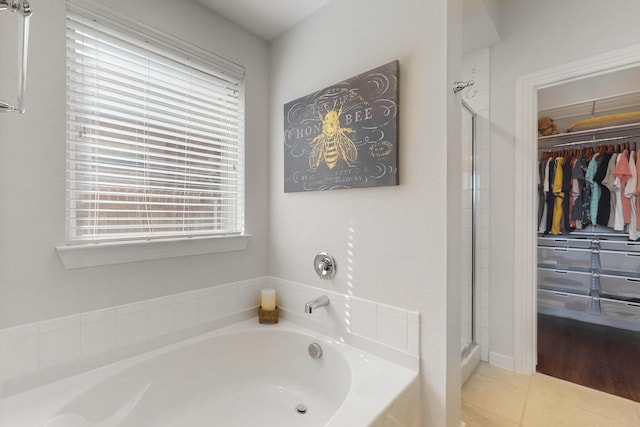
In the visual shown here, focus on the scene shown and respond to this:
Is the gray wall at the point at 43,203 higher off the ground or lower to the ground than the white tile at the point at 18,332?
higher

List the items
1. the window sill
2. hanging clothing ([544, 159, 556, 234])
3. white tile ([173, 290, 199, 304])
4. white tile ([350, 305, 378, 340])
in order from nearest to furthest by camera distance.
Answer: the window sill < white tile ([350, 305, 378, 340]) < white tile ([173, 290, 199, 304]) < hanging clothing ([544, 159, 556, 234])

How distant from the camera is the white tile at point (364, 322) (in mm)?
1489

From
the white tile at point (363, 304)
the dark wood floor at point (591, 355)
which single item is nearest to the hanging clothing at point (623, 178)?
the dark wood floor at point (591, 355)

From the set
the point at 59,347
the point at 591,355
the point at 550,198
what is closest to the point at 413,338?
the point at 59,347

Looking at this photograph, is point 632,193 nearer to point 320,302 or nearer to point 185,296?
point 320,302

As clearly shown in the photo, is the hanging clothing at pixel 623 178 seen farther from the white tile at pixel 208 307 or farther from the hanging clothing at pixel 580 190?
the white tile at pixel 208 307

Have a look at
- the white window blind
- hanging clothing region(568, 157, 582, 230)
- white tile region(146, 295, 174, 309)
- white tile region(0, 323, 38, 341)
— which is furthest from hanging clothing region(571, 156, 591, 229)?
white tile region(0, 323, 38, 341)

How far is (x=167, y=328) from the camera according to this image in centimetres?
156

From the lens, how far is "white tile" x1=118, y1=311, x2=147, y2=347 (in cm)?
140

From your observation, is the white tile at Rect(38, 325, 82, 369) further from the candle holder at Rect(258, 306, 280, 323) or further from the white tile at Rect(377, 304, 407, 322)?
the white tile at Rect(377, 304, 407, 322)

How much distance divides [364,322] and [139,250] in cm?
121

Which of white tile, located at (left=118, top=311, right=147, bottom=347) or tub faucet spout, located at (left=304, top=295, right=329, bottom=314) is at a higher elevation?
tub faucet spout, located at (left=304, top=295, right=329, bottom=314)

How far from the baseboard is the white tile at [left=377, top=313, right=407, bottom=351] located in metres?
1.32

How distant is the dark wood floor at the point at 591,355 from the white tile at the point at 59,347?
2.92 meters
